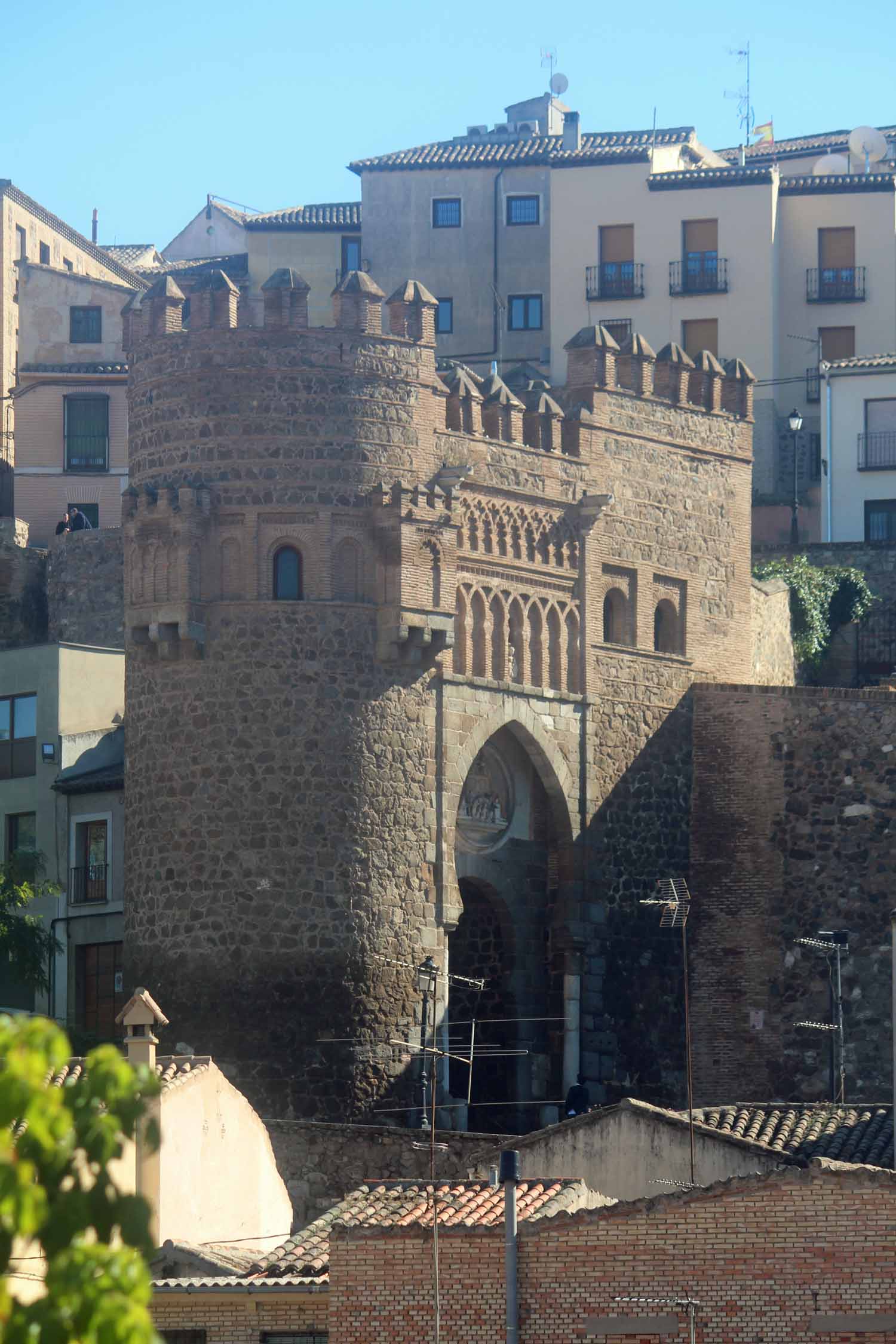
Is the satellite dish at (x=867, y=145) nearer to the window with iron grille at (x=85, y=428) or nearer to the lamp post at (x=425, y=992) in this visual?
the window with iron grille at (x=85, y=428)

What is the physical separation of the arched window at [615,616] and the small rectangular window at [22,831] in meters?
8.30

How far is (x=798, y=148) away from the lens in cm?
6712

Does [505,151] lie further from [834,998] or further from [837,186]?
[834,998]

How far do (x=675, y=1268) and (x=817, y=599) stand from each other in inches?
1041

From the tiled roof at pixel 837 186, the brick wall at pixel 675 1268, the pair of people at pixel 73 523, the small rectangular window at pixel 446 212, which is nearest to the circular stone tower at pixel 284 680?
the brick wall at pixel 675 1268

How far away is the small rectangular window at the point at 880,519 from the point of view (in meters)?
52.8

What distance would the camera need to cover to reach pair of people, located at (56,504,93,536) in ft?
163

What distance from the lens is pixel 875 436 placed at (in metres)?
52.9

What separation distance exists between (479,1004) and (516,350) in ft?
76.5

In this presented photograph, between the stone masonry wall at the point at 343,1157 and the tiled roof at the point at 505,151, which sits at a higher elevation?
the tiled roof at the point at 505,151

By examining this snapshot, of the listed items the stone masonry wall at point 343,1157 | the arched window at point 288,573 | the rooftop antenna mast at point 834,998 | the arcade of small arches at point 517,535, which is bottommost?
the stone masonry wall at point 343,1157

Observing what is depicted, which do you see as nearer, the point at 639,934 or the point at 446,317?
the point at 639,934

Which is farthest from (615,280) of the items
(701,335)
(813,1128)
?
(813,1128)

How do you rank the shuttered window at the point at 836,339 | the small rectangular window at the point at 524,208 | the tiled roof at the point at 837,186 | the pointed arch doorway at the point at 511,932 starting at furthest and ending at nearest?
the small rectangular window at the point at 524,208 → the tiled roof at the point at 837,186 → the shuttered window at the point at 836,339 → the pointed arch doorway at the point at 511,932
